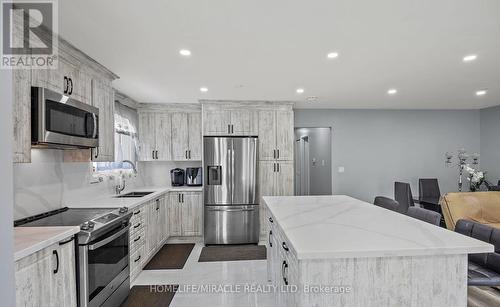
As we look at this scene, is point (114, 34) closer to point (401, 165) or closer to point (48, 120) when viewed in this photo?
point (48, 120)

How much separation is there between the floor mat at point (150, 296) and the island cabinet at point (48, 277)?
2.78ft

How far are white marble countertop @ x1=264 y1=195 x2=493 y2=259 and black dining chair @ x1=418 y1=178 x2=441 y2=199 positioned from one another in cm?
359

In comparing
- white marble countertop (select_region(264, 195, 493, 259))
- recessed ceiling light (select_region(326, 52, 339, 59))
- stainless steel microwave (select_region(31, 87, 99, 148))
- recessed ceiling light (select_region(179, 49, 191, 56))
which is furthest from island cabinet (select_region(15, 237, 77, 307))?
recessed ceiling light (select_region(326, 52, 339, 59))

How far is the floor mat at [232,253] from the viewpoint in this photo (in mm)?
3869

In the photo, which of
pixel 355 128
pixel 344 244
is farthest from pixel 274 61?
pixel 355 128

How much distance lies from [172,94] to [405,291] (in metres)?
3.83

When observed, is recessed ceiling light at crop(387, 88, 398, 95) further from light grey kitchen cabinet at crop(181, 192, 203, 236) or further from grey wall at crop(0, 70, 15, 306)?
grey wall at crop(0, 70, 15, 306)

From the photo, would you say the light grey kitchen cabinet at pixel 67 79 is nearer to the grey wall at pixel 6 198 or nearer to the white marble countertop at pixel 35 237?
the white marble countertop at pixel 35 237

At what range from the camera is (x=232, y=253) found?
13.4ft

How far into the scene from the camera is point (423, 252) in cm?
138

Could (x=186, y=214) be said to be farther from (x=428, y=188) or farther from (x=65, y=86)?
(x=428, y=188)

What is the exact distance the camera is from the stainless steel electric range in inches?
78.7

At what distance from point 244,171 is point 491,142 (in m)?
5.45

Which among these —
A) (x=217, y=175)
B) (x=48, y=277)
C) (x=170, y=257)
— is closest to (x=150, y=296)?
(x=170, y=257)
